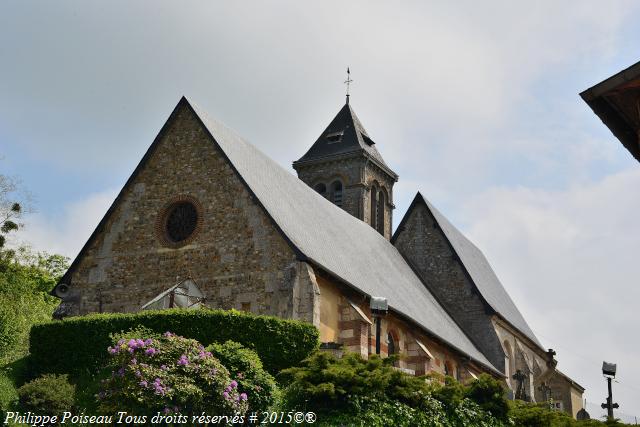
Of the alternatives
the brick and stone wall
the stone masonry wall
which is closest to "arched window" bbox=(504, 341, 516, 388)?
the brick and stone wall

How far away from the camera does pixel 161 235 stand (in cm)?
2372

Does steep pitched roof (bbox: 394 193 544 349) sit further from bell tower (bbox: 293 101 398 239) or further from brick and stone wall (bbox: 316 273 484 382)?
brick and stone wall (bbox: 316 273 484 382)

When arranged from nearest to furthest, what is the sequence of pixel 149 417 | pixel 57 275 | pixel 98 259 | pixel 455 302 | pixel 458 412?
1. pixel 149 417
2. pixel 458 412
3. pixel 98 259
4. pixel 455 302
5. pixel 57 275

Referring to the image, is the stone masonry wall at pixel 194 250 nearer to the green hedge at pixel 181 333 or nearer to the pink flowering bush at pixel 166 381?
the green hedge at pixel 181 333

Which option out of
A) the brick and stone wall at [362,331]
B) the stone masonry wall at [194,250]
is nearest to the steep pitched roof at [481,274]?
the brick and stone wall at [362,331]

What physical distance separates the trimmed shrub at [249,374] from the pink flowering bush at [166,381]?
87 cm

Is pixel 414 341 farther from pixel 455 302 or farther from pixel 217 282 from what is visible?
pixel 455 302

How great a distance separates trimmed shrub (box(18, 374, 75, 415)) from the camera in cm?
1677

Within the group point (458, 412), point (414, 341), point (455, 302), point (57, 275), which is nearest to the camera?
point (458, 412)

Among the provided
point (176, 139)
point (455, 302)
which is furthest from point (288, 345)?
point (455, 302)

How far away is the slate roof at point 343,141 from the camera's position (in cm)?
4339

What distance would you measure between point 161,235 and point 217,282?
92.7 inches

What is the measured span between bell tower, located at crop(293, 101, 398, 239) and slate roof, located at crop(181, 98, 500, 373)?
23.3ft

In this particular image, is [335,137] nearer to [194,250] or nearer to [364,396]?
[194,250]
